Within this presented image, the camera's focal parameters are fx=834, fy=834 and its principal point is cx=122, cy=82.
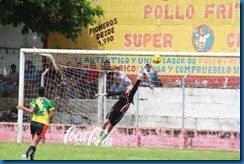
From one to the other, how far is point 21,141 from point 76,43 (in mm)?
7281

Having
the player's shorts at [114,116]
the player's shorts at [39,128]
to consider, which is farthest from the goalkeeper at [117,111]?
the player's shorts at [39,128]

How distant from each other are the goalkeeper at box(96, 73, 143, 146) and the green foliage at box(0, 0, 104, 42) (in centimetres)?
540

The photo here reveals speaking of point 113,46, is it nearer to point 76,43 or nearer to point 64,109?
point 76,43

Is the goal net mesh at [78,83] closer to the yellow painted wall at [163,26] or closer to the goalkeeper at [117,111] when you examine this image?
the goalkeeper at [117,111]

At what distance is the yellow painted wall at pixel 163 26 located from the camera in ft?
87.2

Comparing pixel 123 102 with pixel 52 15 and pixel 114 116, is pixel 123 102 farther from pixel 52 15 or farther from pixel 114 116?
pixel 52 15

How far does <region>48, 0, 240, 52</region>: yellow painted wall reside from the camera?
1046 inches

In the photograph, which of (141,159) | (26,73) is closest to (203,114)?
(26,73)

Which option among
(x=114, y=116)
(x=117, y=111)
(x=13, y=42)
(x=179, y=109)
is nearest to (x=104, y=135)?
(x=114, y=116)

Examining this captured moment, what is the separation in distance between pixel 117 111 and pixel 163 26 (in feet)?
23.8

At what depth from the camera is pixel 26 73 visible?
2336 centimetres

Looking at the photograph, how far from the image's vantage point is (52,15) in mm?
26109

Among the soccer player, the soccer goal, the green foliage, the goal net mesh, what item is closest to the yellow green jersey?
the soccer player

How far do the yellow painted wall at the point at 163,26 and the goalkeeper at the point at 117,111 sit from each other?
669 centimetres
